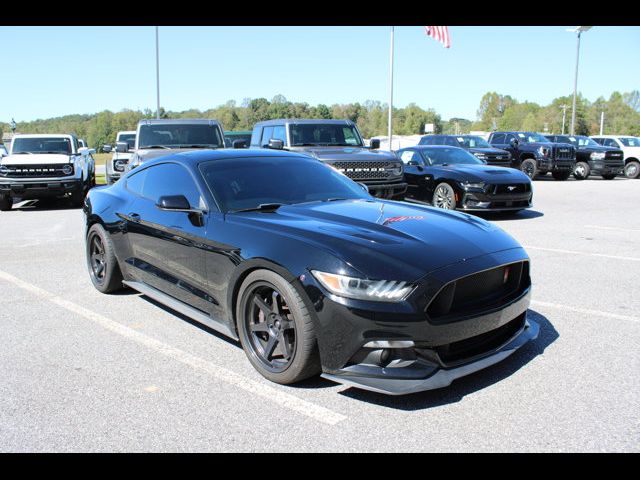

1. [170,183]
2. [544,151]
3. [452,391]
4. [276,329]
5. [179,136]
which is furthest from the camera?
[544,151]

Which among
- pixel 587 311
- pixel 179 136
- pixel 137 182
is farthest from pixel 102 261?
pixel 179 136

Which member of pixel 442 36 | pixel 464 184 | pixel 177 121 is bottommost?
pixel 464 184

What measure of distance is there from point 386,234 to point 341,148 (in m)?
8.88

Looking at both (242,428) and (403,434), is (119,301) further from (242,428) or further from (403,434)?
(403,434)

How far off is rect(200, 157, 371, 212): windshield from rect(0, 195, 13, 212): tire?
11.0 metres

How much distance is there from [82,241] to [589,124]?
14088 cm

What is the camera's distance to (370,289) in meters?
3.31

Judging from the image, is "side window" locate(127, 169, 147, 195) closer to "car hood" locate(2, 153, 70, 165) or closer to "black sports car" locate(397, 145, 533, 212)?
Answer: "black sports car" locate(397, 145, 533, 212)

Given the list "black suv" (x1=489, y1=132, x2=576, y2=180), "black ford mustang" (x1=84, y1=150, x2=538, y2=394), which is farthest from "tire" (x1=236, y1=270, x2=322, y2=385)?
"black suv" (x1=489, y1=132, x2=576, y2=180)

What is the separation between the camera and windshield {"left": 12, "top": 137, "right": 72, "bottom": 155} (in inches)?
599

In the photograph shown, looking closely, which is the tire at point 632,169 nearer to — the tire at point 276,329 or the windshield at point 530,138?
the windshield at point 530,138

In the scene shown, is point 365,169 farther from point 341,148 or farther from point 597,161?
point 597,161
